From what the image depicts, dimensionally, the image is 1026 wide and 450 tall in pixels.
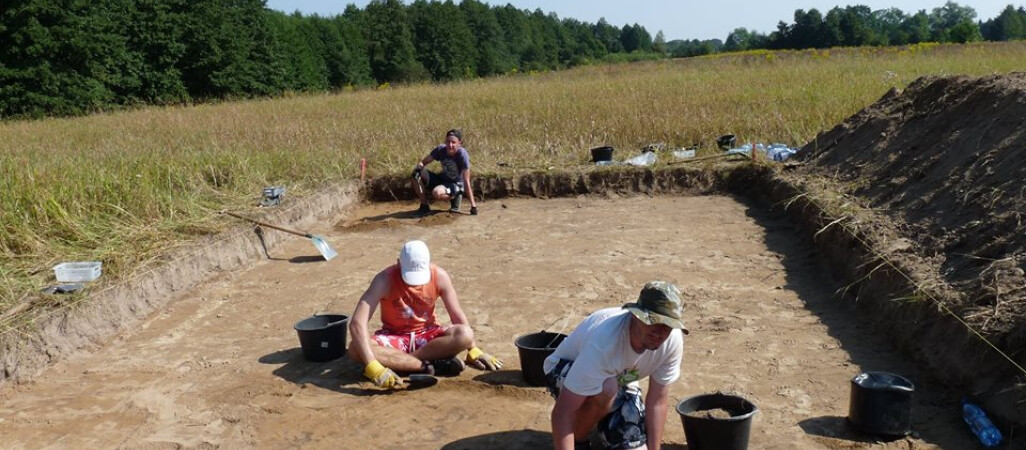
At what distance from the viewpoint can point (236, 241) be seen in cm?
810

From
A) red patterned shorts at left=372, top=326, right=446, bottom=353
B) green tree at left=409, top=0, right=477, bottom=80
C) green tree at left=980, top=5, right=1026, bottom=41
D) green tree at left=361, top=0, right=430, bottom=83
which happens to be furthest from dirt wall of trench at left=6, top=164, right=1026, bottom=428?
green tree at left=980, top=5, right=1026, bottom=41

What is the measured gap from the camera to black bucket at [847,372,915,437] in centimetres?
402

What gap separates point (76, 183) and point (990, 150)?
8327 millimetres

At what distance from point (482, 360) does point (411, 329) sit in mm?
478

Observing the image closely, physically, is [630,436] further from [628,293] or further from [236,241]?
[236,241]

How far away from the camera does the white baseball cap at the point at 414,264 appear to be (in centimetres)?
488

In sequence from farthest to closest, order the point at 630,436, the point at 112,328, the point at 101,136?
the point at 101,136 < the point at 112,328 < the point at 630,436

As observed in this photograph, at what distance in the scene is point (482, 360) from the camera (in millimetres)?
5223

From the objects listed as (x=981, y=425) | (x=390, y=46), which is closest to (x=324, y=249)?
(x=981, y=425)

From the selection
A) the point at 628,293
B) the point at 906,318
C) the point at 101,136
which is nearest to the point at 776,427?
the point at 906,318

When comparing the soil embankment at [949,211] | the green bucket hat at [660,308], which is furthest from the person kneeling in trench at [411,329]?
the soil embankment at [949,211]

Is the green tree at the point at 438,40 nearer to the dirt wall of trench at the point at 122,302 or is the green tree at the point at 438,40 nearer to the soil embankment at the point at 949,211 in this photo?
the soil embankment at the point at 949,211

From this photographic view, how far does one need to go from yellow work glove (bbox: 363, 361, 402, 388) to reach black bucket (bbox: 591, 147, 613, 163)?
7334mm

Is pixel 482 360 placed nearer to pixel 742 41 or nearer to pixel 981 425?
pixel 981 425
